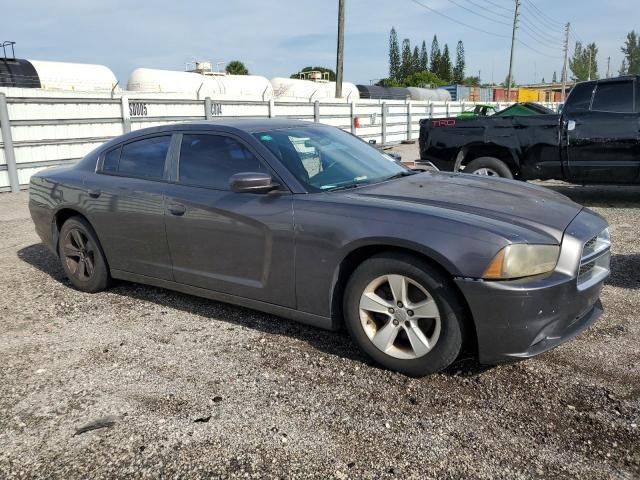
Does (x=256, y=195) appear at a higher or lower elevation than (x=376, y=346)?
higher

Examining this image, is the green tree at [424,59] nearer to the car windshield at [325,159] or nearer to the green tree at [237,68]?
the green tree at [237,68]

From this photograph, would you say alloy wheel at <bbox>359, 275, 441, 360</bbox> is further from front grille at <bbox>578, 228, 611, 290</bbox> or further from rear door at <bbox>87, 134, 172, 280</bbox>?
rear door at <bbox>87, 134, 172, 280</bbox>

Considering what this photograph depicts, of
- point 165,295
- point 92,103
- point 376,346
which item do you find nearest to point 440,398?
point 376,346

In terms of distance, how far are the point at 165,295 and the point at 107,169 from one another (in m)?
1.18

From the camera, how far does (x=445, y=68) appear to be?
118938mm

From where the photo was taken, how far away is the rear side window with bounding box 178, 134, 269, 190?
384 cm

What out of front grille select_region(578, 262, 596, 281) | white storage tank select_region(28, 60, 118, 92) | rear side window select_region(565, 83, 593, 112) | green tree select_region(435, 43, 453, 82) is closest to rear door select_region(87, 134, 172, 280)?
front grille select_region(578, 262, 596, 281)

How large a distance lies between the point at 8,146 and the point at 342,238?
952 centimetres

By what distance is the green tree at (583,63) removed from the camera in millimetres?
106188

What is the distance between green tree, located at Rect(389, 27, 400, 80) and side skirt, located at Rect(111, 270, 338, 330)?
115970 millimetres

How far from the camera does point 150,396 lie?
3094mm

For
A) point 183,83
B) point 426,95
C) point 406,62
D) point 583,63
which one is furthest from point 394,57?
point 183,83

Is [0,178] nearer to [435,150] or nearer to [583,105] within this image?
[435,150]

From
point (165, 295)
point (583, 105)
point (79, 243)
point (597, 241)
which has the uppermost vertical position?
point (583, 105)
